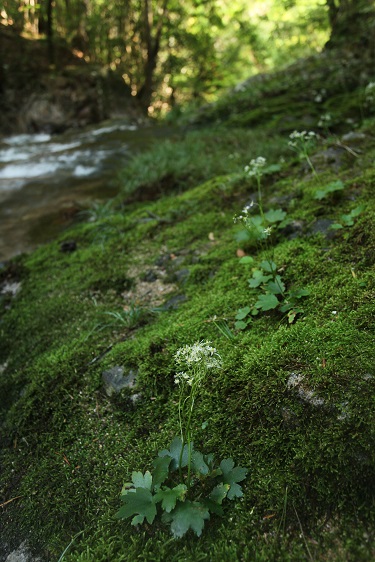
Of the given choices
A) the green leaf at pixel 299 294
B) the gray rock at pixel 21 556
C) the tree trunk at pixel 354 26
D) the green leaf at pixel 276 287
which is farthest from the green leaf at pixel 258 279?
the tree trunk at pixel 354 26

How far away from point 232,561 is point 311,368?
85cm

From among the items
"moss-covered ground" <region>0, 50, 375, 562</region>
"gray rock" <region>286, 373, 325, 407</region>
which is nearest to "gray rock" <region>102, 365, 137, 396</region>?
"moss-covered ground" <region>0, 50, 375, 562</region>

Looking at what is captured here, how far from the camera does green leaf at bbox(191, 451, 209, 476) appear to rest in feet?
5.36

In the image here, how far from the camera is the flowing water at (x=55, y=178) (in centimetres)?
552

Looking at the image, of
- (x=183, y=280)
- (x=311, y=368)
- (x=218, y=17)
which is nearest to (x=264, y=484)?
(x=311, y=368)

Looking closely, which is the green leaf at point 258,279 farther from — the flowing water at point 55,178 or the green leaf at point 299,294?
the flowing water at point 55,178

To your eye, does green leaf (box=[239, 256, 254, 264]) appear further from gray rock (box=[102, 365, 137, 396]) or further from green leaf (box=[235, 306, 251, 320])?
gray rock (box=[102, 365, 137, 396])

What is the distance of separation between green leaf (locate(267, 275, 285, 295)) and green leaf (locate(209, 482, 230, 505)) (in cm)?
116

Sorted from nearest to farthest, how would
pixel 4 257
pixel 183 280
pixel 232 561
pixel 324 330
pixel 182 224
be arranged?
pixel 232 561 < pixel 324 330 < pixel 183 280 < pixel 182 224 < pixel 4 257

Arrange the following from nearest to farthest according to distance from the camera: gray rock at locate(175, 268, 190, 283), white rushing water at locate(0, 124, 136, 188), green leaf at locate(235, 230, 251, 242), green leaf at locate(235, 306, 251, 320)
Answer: green leaf at locate(235, 306, 251, 320)
green leaf at locate(235, 230, 251, 242)
gray rock at locate(175, 268, 190, 283)
white rushing water at locate(0, 124, 136, 188)

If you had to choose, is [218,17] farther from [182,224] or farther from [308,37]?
[182,224]

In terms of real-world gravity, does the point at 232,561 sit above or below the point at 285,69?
below

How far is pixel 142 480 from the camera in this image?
64.9 inches

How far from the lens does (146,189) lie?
5.74 meters
